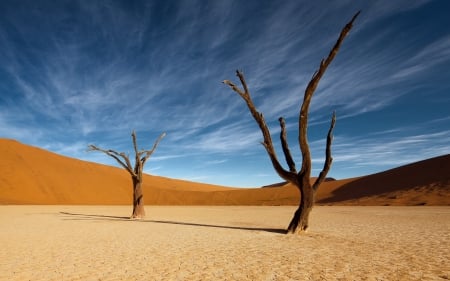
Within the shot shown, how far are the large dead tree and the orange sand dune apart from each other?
19.9 metres

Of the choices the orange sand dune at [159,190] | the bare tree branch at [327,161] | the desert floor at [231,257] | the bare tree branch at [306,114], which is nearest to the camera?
the desert floor at [231,257]

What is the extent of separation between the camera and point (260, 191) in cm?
5216

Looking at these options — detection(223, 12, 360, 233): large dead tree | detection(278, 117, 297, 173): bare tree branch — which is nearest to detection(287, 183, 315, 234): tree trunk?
detection(223, 12, 360, 233): large dead tree

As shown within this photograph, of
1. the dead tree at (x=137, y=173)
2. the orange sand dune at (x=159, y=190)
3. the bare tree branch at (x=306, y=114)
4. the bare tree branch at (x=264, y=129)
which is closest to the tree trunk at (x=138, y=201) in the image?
the dead tree at (x=137, y=173)

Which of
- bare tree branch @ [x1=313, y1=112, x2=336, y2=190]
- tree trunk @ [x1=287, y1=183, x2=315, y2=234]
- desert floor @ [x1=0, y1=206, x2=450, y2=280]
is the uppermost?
bare tree branch @ [x1=313, y1=112, x2=336, y2=190]

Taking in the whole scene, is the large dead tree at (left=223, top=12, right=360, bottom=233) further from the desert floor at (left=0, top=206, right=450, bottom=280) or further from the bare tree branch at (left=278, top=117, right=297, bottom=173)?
the desert floor at (left=0, top=206, right=450, bottom=280)

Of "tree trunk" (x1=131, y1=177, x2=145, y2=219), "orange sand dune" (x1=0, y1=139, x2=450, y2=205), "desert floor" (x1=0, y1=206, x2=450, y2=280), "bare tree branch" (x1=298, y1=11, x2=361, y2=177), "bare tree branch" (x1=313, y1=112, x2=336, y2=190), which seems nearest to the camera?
"desert floor" (x1=0, y1=206, x2=450, y2=280)

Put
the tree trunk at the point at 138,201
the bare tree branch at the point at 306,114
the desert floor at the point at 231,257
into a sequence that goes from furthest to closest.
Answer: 1. the tree trunk at the point at 138,201
2. the bare tree branch at the point at 306,114
3. the desert floor at the point at 231,257

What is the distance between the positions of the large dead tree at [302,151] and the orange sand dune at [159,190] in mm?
19893

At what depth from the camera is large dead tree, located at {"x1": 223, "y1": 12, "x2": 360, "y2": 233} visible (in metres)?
10.7

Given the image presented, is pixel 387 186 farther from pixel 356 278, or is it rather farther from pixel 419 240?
pixel 356 278

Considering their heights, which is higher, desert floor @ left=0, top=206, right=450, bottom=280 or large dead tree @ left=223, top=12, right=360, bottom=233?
large dead tree @ left=223, top=12, right=360, bottom=233

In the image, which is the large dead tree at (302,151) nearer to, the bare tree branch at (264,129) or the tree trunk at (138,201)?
the bare tree branch at (264,129)

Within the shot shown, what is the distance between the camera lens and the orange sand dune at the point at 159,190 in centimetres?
3145
